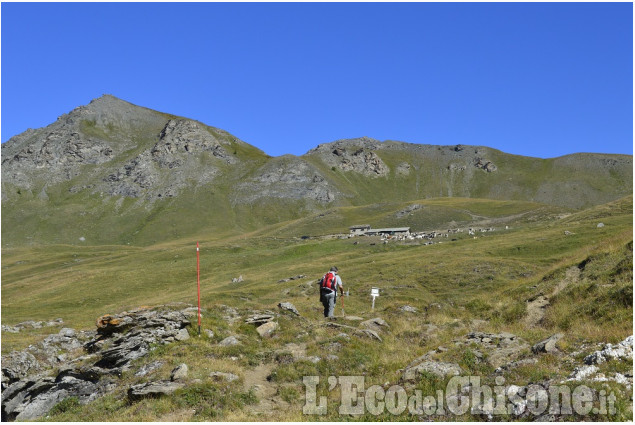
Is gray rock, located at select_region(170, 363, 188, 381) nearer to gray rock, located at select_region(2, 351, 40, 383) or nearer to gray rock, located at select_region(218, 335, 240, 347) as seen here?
gray rock, located at select_region(218, 335, 240, 347)

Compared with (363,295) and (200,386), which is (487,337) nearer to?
(200,386)

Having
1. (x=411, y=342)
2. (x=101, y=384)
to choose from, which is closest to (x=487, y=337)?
(x=411, y=342)

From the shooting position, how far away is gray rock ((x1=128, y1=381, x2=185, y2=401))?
13.0m

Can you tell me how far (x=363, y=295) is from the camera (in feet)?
132

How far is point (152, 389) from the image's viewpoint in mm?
13148

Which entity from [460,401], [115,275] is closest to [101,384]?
[460,401]

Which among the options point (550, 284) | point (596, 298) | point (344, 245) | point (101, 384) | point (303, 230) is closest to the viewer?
point (101, 384)

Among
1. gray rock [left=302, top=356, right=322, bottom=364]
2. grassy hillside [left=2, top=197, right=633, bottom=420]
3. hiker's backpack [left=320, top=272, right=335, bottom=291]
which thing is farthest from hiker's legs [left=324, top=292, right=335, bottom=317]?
gray rock [left=302, top=356, right=322, bottom=364]

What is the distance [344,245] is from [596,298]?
7801 cm

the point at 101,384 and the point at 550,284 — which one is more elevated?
the point at 550,284

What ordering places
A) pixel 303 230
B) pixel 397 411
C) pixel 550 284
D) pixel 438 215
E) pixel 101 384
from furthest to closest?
pixel 303 230
pixel 438 215
pixel 550 284
pixel 101 384
pixel 397 411

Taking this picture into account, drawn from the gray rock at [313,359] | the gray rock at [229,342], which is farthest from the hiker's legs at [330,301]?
the gray rock at [313,359]

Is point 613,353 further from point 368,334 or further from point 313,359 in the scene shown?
point 368,334

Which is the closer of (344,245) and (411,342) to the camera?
(411,342)
